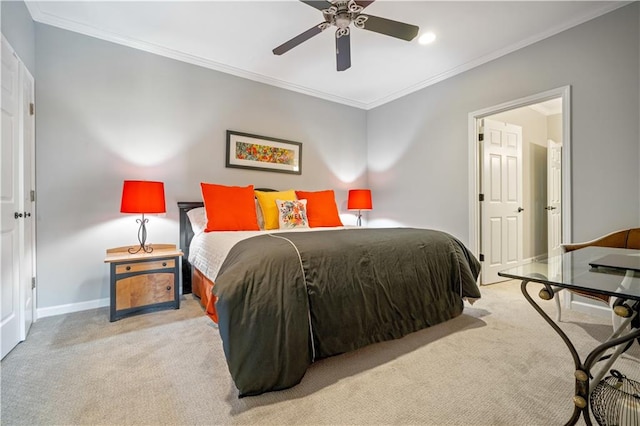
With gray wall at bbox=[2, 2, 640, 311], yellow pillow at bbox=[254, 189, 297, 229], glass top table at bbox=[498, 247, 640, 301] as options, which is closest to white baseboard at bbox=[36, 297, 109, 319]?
gray wall at bbox=[2, 2, 640, 311]

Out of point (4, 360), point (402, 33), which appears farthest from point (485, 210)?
point (4, 360)

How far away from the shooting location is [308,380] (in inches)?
60.6

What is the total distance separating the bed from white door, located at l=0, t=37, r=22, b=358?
3.94 ft

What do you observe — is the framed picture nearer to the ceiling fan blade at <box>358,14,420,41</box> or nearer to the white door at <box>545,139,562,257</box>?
the ceiling fan blade at <box>358,14,420,41</box>

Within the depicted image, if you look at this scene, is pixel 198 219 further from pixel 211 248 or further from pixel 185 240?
pixel 211 248

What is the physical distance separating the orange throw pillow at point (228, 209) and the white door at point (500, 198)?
2.76m

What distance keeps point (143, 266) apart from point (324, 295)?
5.80 feet

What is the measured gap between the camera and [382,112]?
4.56 metres

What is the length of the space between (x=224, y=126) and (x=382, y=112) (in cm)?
250

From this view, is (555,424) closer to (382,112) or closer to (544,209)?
(382,112)

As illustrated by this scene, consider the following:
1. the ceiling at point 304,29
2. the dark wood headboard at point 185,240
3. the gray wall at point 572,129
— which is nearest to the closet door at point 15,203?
the ceiling at point 304,29

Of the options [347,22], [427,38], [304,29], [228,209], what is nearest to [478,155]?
[427,38]

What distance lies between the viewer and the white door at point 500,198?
3477 millimetres

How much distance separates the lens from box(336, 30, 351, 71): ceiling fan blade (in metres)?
2.26
